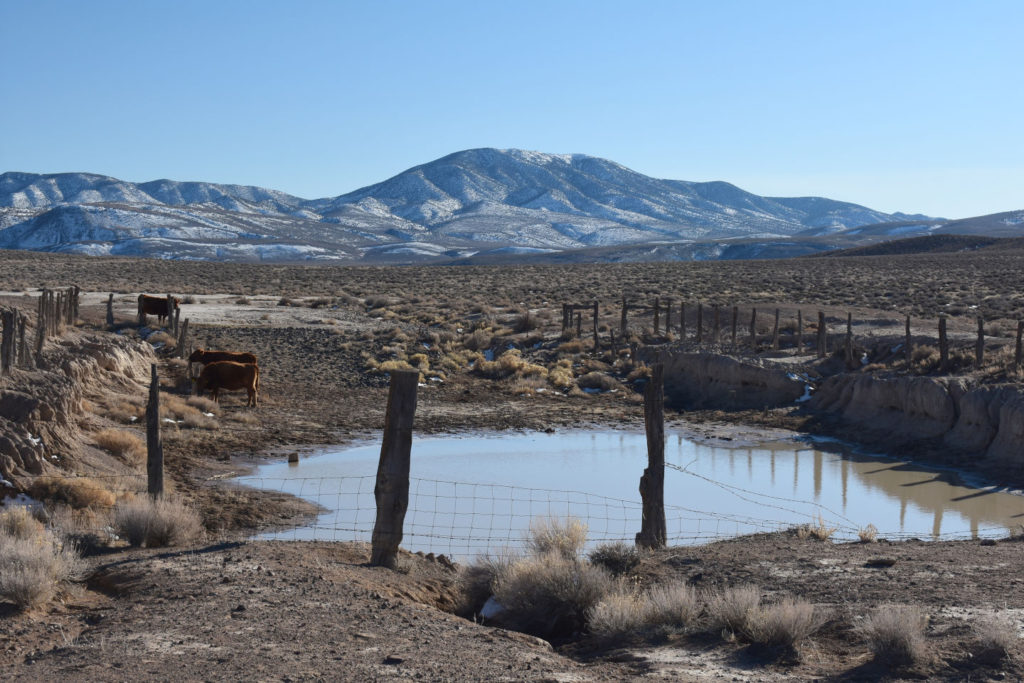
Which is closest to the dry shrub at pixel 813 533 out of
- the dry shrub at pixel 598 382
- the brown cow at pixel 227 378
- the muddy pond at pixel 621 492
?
the muddy pond at pixel 621 492

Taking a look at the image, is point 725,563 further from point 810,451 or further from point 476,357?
point 476,357

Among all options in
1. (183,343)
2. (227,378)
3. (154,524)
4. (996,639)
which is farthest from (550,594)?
(183,343)

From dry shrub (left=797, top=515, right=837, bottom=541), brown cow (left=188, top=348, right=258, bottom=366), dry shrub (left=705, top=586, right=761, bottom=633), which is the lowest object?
dry shrub (left=797, top=515, right=837, bottom=541)

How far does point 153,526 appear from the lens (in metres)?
10.2

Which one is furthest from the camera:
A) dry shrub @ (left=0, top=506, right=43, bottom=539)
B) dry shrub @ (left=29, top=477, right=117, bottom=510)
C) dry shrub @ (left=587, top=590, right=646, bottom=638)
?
dry shrub @ (left=29, top=477, right=117, bottom=510)

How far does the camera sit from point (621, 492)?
17172mm

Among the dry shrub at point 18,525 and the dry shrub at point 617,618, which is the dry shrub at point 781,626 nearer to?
the dry shrub at point 617,618

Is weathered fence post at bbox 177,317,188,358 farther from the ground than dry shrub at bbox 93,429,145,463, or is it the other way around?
weathered fence post at bbox 177,317,188,358

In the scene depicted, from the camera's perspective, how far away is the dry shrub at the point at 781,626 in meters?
7.51

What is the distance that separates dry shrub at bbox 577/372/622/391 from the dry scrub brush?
20383 mm

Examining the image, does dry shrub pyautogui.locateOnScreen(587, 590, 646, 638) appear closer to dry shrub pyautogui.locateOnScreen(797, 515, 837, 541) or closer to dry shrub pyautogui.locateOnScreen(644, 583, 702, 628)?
dry shrub pyautogui.locateOnScreen(644, 583, 702, 628)

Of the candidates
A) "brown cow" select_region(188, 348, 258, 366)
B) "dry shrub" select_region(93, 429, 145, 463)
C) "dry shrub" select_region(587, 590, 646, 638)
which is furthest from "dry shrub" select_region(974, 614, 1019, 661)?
"brown cow" select_region(188, 348, 258, 366)

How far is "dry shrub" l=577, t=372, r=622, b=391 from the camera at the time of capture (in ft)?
93.6

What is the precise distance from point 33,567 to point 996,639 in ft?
22.7
